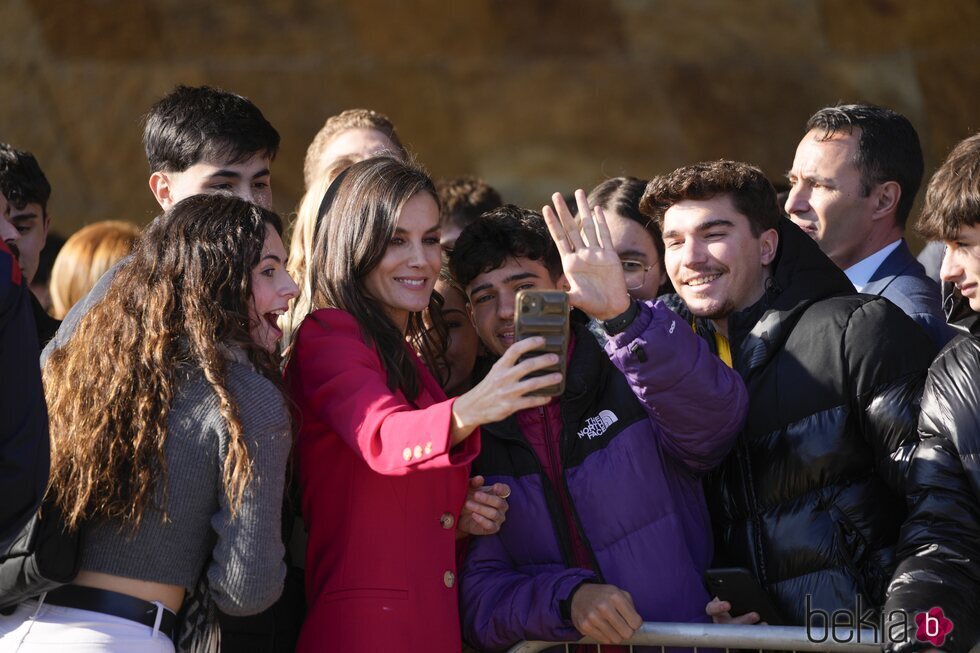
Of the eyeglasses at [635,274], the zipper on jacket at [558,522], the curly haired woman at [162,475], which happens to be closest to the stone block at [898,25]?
the eyeglasses at [635,274]

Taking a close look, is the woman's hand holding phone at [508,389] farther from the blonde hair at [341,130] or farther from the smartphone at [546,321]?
the blonde hair at [341,130]

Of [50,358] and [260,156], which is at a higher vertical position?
[260,156]

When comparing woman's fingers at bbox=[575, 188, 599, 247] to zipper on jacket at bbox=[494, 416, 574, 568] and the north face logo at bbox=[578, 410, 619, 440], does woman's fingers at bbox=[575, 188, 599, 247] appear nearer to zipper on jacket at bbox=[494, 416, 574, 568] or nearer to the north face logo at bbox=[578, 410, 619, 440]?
the north face logo at bbox=[578, 410, 619, 440]

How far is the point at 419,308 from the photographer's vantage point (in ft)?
10.0

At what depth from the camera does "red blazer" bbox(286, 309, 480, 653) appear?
2.71 meters

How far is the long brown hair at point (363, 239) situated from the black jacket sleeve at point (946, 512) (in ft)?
3.66

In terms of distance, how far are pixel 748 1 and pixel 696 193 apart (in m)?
2.90

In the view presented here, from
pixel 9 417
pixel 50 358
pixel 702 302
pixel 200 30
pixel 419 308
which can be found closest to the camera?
pixel 9 417

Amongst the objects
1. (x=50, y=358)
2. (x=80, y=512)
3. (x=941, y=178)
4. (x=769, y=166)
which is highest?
(x=769, y=166)

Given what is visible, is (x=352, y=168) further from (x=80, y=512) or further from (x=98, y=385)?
(x=80, y=512)

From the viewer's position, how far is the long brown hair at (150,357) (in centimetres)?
247

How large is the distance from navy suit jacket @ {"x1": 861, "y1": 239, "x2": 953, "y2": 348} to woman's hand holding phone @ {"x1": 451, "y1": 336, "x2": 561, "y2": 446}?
1.40 meters

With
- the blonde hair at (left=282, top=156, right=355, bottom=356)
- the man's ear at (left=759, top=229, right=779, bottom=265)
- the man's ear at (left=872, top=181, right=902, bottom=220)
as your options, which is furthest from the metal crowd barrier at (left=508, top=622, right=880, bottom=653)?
the man's ear at (left=872, top=181, right=902, bottom=220)

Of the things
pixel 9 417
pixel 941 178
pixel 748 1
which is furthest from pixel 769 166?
pixel 9 417
